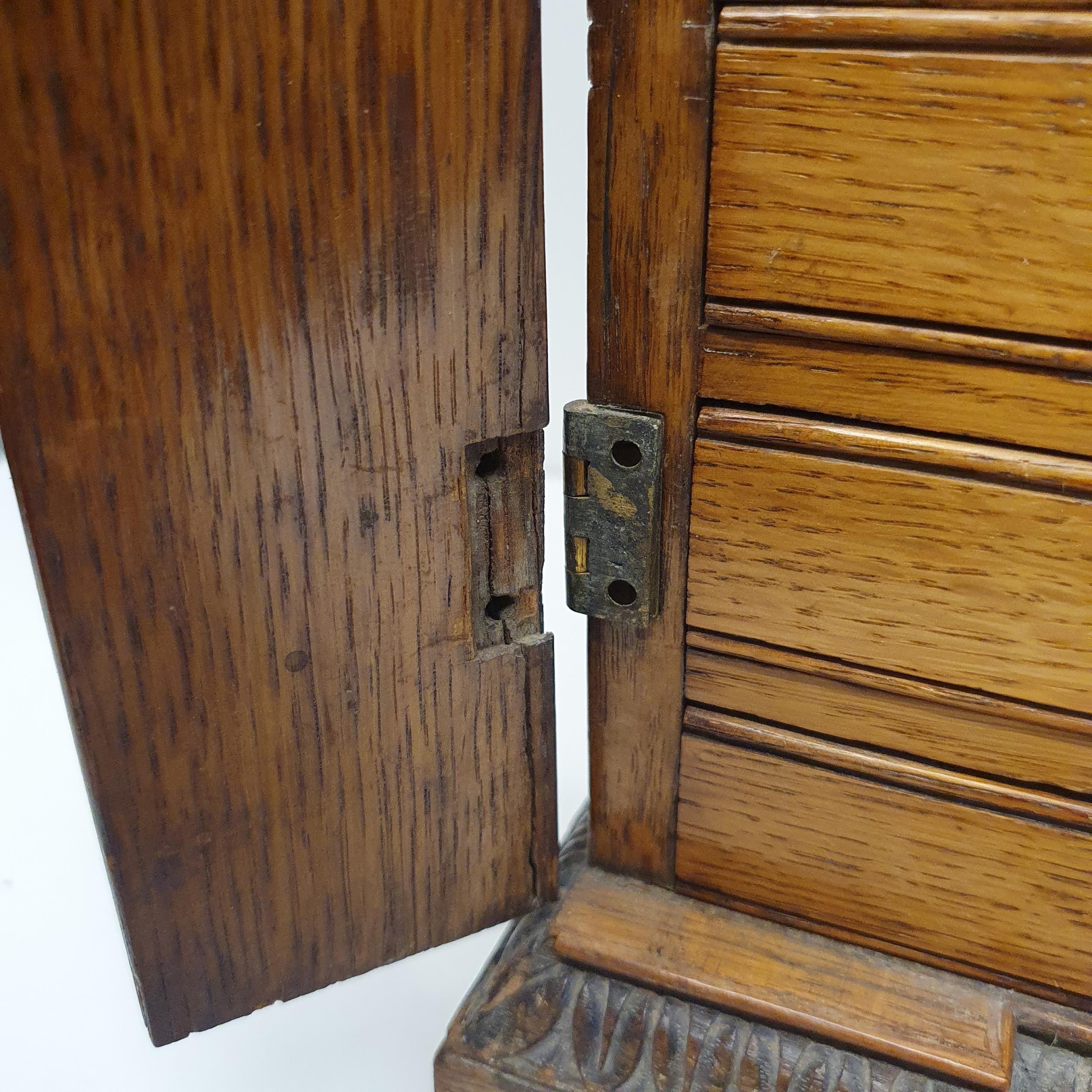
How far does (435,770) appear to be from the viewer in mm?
617

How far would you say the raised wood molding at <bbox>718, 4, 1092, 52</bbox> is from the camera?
0.44m

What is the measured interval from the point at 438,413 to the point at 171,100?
18 centimetres

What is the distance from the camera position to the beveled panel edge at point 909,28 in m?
0.44

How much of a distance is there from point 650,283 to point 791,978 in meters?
0.41

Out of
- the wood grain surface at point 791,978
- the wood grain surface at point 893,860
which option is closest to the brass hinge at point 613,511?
the wood grain surface at point 893,860

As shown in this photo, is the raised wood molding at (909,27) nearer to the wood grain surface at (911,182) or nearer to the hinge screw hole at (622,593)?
the wood grain surface at (911,182)

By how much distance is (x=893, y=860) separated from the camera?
2.07 feet

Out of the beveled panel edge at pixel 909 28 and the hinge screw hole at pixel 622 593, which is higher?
the beveled panel edge at pixel 909 28

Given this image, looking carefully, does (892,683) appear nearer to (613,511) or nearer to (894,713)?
(894,713)

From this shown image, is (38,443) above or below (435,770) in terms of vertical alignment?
above

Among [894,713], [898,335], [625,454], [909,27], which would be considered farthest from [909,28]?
[894,713]

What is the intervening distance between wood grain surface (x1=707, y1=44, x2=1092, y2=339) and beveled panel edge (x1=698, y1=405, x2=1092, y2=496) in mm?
57

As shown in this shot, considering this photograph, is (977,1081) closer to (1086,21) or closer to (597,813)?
(597,813)

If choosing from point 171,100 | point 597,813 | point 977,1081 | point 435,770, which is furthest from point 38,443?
point 977,1081
